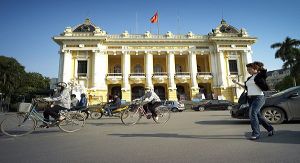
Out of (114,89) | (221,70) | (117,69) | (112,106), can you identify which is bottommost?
(112,106)

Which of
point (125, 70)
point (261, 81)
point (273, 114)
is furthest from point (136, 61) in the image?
point (261, 81)

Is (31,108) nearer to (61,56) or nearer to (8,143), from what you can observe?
(8,143)

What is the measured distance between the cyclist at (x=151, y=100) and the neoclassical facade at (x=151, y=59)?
23805 millimetres

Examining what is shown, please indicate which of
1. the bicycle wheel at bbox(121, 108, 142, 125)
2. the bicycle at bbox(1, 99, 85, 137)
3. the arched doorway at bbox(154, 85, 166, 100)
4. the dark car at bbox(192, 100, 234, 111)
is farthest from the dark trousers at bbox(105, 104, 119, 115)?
the arched doorway at bbox(154, 85, 166, 100)

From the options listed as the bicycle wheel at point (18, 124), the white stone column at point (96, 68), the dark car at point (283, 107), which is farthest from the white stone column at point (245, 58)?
the bicycle wheel at point (18, 124)

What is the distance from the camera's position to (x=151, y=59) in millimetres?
34281

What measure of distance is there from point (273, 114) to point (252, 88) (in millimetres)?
3282

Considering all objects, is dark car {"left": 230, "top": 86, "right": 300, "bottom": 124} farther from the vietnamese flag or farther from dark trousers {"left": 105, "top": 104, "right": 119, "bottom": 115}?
the vietnamese flag

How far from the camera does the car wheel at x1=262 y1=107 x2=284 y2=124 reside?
727 cm

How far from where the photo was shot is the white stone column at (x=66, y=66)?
31484 millimetres

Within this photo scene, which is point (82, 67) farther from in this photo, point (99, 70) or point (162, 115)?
point (162, 115)

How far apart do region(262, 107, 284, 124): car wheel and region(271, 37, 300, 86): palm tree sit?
32.7 meters

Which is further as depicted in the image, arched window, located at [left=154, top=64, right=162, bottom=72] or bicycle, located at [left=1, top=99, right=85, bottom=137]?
arched window, located at [left=154, top=64, right=162, bottom=72]

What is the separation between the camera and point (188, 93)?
35688 mm
